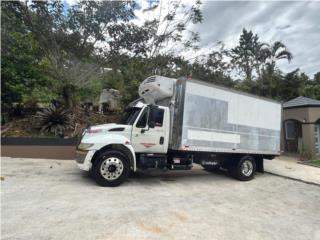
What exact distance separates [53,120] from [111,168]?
5.85m

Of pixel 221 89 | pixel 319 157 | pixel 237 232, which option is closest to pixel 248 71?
pixel 319 157

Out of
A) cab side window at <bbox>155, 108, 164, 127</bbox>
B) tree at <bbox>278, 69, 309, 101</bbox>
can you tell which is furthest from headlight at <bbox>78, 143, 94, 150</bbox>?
tree at <bbox>278, 69, 309, 101</bbox>

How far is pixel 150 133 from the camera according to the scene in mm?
7430

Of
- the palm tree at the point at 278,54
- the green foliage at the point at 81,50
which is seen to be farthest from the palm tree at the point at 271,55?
the green foliage at the point at 81,50

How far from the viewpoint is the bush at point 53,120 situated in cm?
1123

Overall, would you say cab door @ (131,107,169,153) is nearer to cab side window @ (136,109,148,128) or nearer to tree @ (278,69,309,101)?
cab side window @ (136,109,148,128)

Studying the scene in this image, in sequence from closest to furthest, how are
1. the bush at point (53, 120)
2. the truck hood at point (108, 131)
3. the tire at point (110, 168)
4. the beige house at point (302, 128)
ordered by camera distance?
the tire at point (110, 168), the truck hood at point (108, 131), the bush at point (53, 120), the beige house at point (302, 128)

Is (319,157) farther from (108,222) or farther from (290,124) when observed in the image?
(108,222)

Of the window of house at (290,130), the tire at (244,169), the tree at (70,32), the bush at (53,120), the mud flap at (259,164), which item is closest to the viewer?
the tire at (244,169)

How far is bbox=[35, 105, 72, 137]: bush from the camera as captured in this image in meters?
11.2

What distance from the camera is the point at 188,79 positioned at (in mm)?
7590

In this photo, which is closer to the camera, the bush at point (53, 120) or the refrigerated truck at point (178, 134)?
the refrigerated truck at point (178, 134)

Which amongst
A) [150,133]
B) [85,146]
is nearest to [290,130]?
[150,133]

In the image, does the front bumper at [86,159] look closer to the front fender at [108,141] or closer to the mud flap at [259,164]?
the front fender at [108,141]
